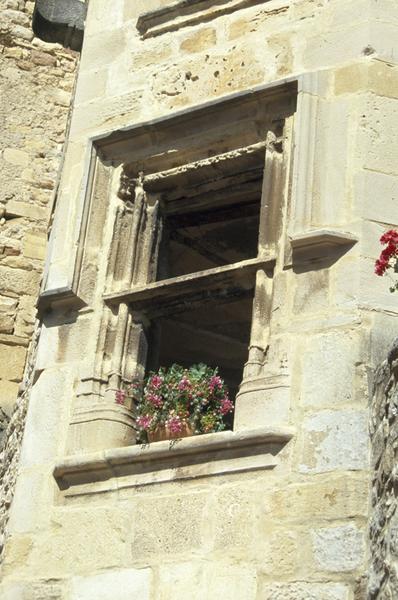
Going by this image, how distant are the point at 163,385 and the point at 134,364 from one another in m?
0.27

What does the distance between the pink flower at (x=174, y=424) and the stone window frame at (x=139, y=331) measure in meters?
0.12

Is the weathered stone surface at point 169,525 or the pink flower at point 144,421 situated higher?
the pink flower at point 144,421

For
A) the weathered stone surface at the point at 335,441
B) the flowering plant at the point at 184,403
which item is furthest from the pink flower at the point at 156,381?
the weathered stone surface at the point at 335,441

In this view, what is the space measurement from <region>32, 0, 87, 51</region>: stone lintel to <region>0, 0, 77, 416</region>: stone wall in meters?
0.05

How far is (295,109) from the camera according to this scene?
6730 mm

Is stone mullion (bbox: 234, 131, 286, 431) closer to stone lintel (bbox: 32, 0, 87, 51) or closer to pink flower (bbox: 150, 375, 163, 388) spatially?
pink flower (bbox: 150, 375, 163, 388)

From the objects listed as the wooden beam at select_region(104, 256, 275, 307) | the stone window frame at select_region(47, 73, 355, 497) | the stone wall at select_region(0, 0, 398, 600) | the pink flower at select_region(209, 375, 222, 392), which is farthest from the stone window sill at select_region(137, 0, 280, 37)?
the pink flower at select_region(209, 375, 222, 392)

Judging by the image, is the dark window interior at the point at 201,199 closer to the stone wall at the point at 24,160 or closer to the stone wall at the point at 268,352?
the stone wall at the point at 268,352

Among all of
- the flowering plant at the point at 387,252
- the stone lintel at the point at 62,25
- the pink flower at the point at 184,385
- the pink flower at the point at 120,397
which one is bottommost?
the pink flower at the point at 120,397

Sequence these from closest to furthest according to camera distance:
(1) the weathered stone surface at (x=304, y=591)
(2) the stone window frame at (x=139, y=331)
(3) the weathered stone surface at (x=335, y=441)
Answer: (1) the weathered stone surface at (x=304, y=591), (3) the weathered stone surface at (x=335, y=441), (2) the stone window frame at (x=139, y=331)

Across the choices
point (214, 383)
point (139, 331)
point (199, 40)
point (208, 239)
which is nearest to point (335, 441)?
point (214, 383)

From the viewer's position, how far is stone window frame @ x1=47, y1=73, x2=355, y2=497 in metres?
5.92

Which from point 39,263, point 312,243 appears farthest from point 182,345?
point 312,243

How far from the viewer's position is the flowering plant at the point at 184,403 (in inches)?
247
